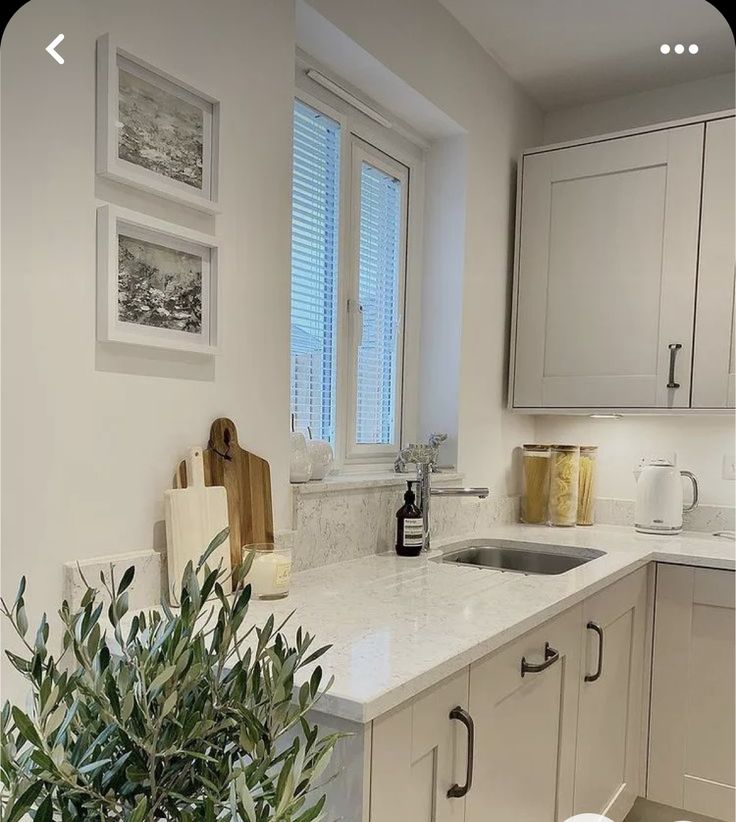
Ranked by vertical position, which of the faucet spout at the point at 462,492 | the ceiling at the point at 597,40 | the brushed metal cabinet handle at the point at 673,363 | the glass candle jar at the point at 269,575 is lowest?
the glass candle jar at the point at 269,575

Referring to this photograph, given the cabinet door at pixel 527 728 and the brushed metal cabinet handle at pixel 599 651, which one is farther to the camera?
the brushed metal cabinet handle at pixel 599 651

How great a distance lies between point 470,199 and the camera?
252 centimetres

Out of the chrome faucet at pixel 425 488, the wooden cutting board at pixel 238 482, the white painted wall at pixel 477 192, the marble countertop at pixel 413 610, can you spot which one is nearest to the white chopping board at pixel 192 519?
the wooden cutting board at pixel 238 482

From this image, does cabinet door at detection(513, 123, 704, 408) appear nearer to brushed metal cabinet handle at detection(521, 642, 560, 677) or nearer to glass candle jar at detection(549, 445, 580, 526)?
glass candle jar at detection(549, 445, 580, 526)

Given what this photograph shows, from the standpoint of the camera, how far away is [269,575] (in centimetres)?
149

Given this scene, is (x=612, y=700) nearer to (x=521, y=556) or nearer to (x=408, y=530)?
(x=521, y=556)

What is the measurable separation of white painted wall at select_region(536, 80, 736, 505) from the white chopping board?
183 centimetres

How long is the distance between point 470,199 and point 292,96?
944 mm

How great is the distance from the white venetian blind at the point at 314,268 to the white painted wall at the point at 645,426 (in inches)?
45.8

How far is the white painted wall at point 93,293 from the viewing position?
1.16 m

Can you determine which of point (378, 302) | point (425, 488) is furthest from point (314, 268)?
point (425, 488)

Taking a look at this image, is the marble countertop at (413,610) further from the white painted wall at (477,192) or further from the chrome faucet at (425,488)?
the white painted wall at (477,192)

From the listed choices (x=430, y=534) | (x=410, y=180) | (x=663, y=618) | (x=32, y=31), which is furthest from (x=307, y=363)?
(x=663, y=618)

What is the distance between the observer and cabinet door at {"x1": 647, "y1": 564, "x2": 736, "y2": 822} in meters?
2.13
